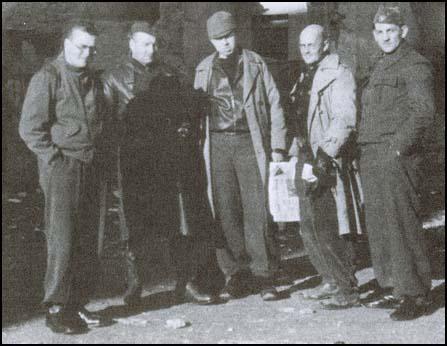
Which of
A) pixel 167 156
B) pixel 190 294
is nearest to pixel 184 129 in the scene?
pixel 167 156

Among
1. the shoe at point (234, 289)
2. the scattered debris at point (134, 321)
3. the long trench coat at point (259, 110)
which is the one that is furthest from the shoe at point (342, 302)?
the scattered debris at point (134, 321)

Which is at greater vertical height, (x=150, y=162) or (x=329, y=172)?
(x=150, y=162)

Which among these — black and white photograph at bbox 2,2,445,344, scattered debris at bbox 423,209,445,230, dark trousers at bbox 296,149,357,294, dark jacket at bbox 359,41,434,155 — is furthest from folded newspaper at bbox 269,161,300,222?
scattered debris at bbox 423,209,445,230

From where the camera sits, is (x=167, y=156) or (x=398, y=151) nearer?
(x=398, y=151)

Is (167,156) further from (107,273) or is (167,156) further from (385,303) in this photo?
(385,303)

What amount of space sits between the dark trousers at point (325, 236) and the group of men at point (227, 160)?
0.03 ft

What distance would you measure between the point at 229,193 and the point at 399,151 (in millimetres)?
1484

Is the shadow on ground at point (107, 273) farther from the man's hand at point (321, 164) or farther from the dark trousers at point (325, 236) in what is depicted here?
the man's hand at point (321, 164)

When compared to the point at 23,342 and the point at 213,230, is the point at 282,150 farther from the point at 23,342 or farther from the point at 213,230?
the point at 23,342

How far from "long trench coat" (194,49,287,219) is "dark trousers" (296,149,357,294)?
0.32 meters

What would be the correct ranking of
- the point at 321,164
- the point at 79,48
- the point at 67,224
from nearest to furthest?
the point at 79,48
the point at 67,224
the point at 321,164

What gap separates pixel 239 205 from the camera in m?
6.95

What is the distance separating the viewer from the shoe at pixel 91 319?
19.7 ft

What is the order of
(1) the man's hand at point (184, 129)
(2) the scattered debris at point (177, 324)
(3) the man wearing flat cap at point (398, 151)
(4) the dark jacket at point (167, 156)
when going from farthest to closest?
1. (1) the man's hand at point (184, 129)
2. (4) the dark jacket at point (167, 156)
3. (2) the scattered debris at point (177, 324)
4. (3) the man wearing flat cap at point (398, 151)
